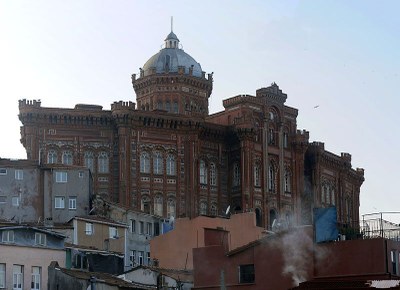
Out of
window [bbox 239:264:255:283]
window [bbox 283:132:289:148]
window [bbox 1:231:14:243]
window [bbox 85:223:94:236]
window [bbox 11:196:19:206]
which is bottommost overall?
window [bbox 239:264:255:283]

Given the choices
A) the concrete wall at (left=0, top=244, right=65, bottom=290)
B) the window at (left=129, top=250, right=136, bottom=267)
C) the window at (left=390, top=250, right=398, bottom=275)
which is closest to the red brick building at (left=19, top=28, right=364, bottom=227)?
the window at (left=129, top=250, right=136, bottom=267)

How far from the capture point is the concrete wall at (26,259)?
48.6 meters

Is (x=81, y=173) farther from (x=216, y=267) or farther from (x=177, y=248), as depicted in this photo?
(x=216, y=267)

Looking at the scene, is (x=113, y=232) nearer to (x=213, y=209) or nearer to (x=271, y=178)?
(x=213, y=209)

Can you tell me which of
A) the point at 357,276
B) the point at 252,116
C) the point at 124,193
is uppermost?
the point at 252,116

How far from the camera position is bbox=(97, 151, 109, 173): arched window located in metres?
90.6

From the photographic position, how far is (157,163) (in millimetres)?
92250

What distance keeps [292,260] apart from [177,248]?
2010 centimetres

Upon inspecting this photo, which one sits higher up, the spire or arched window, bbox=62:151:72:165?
the spire

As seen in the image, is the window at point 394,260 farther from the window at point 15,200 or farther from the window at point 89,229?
the window at point 15,200

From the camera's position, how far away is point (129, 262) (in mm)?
68062

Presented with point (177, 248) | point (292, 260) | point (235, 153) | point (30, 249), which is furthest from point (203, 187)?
point (292, 260)

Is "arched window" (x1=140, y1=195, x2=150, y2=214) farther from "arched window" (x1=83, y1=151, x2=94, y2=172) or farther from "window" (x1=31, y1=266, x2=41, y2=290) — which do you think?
"window" (x1=31, y1=266, x2=41, y2=290)

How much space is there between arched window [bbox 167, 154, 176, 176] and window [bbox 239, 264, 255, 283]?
4740cm
